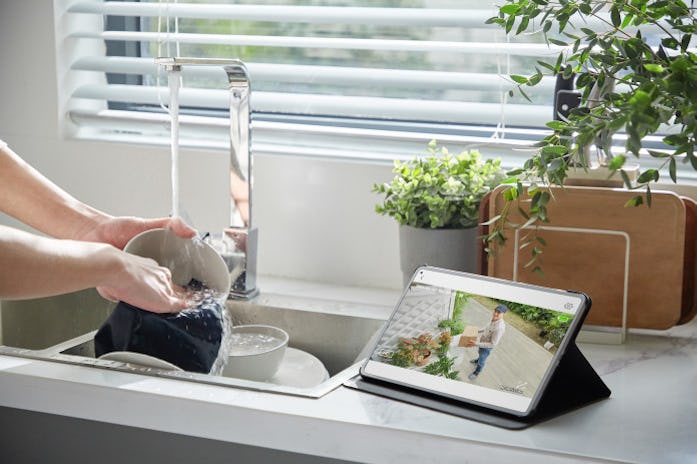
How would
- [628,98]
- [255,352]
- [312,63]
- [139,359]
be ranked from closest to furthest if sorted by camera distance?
[628,98]
[139,359]
[255,352]
[312,63]

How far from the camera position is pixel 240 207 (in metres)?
1.56

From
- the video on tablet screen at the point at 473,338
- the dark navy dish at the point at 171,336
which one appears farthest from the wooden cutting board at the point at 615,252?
the dark navy dish at the point at 171,336

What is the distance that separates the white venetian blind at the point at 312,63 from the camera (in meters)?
1.64

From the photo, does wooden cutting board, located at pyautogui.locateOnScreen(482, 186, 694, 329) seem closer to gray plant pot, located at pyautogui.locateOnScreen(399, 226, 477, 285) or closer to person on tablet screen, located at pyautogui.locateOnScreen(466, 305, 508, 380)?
gray plant pot, located at pyautogui.locateOnScreen(399, 226, 477, 285)

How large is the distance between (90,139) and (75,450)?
2.65ft

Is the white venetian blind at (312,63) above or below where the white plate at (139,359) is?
above

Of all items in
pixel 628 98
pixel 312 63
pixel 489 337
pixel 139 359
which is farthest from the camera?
pixel 312 63

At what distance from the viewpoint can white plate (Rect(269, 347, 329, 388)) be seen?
55.6 inches

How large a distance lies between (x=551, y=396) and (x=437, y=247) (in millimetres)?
438

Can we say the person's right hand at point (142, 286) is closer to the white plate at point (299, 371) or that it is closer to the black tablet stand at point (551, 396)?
the white plate at point (299, 371)

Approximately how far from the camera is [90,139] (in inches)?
74.8

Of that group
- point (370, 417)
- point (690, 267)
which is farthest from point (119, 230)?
point (690, 267)

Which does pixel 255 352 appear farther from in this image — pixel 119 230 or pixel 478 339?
pixel 478 339

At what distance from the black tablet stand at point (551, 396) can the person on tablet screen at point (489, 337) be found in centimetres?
5
